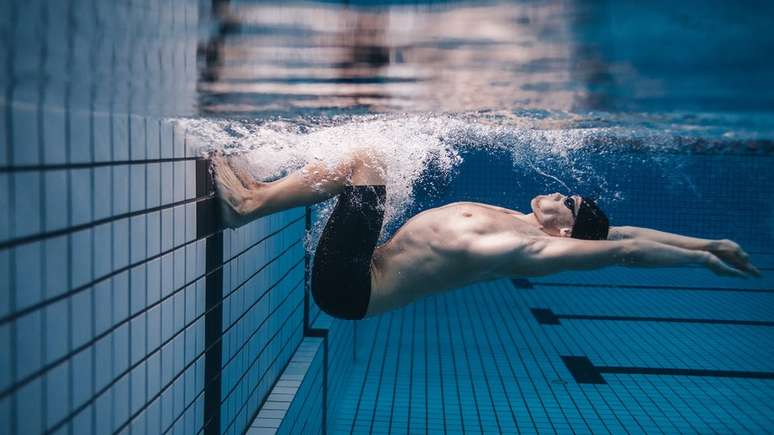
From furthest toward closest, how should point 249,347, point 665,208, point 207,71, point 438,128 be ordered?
point 665,208, point 438,128, point 249,347, point 207,71

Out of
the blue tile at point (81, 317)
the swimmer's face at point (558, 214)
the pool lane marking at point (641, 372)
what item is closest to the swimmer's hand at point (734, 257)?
the swimmer's face at point (558, 214)

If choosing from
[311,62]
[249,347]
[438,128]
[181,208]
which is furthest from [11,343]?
[438,128]

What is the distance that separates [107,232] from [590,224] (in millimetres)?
2742

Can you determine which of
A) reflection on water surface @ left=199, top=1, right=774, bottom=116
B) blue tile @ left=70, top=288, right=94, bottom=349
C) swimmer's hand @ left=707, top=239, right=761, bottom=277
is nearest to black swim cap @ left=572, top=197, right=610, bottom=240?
swimmer's hand @ left=707, top=239, right=761, bottom=277

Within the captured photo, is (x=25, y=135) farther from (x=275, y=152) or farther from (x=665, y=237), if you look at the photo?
(x=665, y=237)

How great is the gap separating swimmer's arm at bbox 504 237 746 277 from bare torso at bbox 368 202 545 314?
205mm

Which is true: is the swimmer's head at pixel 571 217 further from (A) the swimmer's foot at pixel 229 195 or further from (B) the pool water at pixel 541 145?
(A) the swimmer's foot at pixel 229 195

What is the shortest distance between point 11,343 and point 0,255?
258 millimetres

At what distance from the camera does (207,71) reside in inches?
104

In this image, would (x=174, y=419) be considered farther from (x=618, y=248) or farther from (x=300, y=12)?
(x=618, y=248)

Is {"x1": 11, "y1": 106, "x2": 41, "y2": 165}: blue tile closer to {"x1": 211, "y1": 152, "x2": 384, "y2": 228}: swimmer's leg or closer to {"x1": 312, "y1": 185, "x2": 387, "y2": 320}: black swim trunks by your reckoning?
{"x1": 211, "y1": 152, "x2": 384, "y2": 228}: swimmer's leg

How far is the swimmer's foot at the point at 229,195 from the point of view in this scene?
135 inches

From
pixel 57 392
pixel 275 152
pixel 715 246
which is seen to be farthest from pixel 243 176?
pixel 715 246

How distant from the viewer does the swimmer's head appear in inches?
142
